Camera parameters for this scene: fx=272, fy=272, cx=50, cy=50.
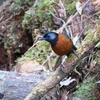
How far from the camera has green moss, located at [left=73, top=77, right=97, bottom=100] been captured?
317 centimetres

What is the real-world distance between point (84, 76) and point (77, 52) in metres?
1.02

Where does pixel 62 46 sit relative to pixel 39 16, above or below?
above

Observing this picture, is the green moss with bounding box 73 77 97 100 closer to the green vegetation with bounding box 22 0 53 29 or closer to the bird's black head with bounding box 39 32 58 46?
the bird's black head with bounding box 39 32 58 46

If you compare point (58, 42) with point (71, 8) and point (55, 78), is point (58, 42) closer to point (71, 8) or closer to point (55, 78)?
point (55, 78)

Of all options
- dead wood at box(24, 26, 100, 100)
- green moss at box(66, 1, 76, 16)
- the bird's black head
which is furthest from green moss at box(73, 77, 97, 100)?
green moss at box(66, 1, 76, 16)

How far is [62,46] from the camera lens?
2521 mm

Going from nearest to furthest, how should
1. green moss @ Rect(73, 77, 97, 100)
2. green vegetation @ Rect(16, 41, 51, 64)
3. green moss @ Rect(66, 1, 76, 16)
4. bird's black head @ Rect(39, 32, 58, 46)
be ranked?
1. bird's black head @ Rect(39, 32, 58, 46)
2. green moss @ Rect(73, 77, 97, 100)
3. green vegetation @ Rect(16, 41, 51, 64)
4. green moss @ Rect(66, 1, 76, 16)

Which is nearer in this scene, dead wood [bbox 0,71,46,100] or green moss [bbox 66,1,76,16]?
dead wood [bbox 0,71,46,100]

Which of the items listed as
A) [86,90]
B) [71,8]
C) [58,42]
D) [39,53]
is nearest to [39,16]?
[71,8]

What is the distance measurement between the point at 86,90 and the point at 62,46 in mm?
942

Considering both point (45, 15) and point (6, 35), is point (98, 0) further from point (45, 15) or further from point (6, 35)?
point (6, 35)

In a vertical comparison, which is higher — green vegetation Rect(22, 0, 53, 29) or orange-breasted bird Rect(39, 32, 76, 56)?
orange-breasted bird Rect(39, 32, 76, 56)

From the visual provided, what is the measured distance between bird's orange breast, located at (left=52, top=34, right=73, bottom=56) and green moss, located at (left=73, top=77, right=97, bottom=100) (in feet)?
2.70

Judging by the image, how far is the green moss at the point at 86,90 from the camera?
3.17 meters
